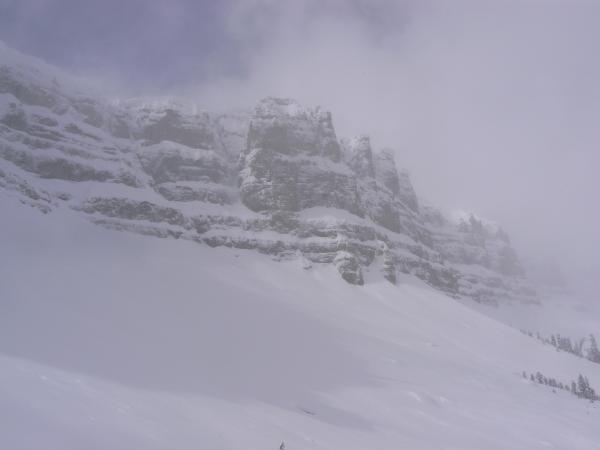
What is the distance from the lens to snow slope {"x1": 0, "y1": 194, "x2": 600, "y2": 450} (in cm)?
2066

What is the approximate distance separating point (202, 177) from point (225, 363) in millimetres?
113623

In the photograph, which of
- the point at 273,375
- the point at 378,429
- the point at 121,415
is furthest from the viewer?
the point at 273,375

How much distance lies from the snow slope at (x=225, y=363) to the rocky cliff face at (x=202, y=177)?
13644 mm

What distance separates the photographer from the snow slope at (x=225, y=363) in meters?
20.7

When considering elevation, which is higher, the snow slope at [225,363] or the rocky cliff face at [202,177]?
the rocky cliff face at [202,177]

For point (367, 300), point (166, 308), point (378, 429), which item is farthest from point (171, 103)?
point (378, 429)

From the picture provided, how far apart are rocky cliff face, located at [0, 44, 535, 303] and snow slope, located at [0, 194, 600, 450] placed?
Answer: 13644mm

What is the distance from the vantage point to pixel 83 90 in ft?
524

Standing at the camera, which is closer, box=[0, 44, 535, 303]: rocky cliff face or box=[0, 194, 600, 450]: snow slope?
box=[0, 194, 600, 450]: snow slope

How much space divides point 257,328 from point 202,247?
62273 mm

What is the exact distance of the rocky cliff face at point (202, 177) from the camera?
123625mm

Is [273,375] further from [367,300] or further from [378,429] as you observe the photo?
[367,300]

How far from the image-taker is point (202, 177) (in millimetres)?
153625

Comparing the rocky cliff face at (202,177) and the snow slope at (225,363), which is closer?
the snow slope at (225,363)
